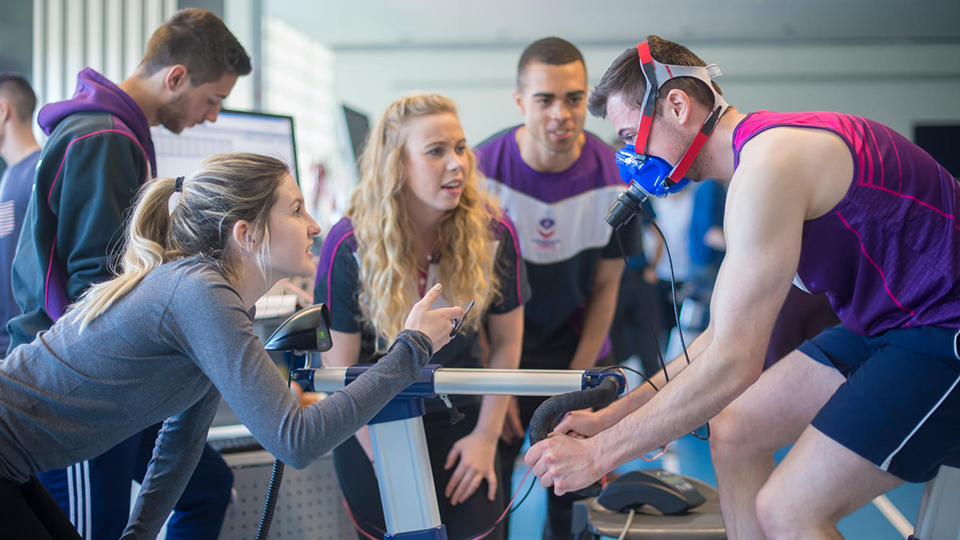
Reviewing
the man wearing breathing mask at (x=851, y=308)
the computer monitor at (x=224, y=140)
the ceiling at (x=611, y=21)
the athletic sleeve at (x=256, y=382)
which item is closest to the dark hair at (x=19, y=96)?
the computer monitor at (x=224, y=140)

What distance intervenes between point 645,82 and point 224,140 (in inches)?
66.4

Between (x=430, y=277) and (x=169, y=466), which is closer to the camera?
(x=169, y=466)

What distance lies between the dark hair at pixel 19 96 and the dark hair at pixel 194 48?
4.15ft

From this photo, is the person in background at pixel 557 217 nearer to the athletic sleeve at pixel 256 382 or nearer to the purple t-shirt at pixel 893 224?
the purple t-shirt at pixel 893 224

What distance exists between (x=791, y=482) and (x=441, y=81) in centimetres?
1015

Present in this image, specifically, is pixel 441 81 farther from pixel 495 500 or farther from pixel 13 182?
pixel 495 500

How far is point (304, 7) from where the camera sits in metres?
8.85

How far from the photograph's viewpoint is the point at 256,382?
111cm

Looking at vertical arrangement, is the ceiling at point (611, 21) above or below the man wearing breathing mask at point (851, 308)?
above

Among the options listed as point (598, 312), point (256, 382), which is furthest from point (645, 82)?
point (598, 312)

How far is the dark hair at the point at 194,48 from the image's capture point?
73.8 inches

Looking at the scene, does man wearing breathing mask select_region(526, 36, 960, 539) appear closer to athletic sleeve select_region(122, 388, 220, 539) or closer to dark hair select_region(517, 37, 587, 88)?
athletic sleeve select_region(122, 388, 220, 539)

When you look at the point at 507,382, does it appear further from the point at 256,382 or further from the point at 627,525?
the point at 627,525

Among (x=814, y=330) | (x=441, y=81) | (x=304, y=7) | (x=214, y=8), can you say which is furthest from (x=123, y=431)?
(x=441, y=81)
